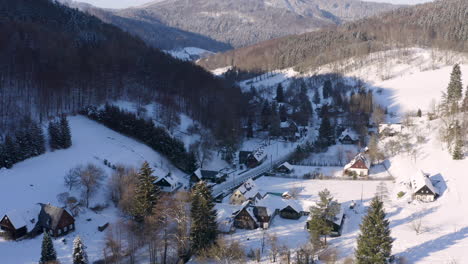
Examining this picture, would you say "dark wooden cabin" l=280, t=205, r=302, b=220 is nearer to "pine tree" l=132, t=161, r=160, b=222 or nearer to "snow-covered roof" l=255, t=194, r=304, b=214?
"snow-covered roof" l=255, t=194, r=304, b=214

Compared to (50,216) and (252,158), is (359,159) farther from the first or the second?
(50,216)

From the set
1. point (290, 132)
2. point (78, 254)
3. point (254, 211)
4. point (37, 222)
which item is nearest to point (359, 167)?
point (254, 211)

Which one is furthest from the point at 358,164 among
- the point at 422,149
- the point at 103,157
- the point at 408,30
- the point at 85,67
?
the point at 408,30

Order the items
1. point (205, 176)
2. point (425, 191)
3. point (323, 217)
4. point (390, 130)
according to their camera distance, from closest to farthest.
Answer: point (323, 217) < point (425, 191) < point (205, 176) < point (390, 130)

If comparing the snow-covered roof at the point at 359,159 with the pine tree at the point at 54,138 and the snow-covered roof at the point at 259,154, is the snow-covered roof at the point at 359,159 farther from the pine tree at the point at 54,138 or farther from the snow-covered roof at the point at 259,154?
the pine tree at the point at 54,138

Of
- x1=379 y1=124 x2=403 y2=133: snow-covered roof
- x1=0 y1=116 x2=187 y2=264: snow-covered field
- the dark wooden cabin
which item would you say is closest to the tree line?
x1=0 y1=116 x2=187 y2=264: snow-covered field

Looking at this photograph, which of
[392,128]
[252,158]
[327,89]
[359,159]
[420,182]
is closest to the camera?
[420,182]

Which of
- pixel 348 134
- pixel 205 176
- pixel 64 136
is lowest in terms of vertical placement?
pixel 205 176

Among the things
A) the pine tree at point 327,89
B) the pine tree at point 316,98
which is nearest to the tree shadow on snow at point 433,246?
the pine tree at point 316,98
